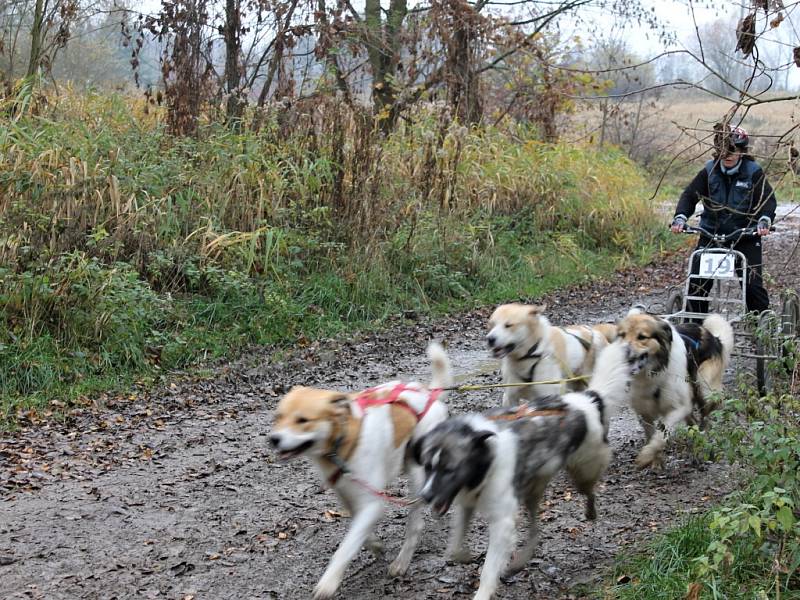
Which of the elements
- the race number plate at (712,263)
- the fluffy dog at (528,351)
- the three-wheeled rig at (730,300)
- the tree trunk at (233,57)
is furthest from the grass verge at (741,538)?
the tree trunk at (233,57)

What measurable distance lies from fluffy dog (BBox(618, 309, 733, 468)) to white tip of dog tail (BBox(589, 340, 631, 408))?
0.43m

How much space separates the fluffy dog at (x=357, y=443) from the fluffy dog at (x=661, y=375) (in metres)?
1.66

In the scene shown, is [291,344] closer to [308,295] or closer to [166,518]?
[308,295]

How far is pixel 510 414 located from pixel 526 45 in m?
13.1

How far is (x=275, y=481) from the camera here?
567cm

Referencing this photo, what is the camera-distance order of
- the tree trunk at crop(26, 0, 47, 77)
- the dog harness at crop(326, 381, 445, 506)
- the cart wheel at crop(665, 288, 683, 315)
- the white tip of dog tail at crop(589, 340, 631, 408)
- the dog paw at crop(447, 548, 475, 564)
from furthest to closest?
1. the tree trunk at crop(26, 0, 47, 77)
2. the cart wheel at crop(665, 288, 683, 315)
3. the white tip of dog tail at crop(589, 340, 631, 408)
4. the dog paw at crop(447, 548, 475, 564)
5. the dog harness at crop(326, 381, 445, 506)

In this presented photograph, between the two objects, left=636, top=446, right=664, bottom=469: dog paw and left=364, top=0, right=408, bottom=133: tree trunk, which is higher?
left=364, top=0, right=408, bottom=133: tree trunk

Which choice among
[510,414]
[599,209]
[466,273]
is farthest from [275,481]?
[599,209]

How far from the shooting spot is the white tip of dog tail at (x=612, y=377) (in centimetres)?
455

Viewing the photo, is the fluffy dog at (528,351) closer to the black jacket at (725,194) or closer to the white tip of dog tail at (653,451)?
the white tip of dog tail at (653,451)

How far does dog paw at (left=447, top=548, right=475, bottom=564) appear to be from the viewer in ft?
13.4

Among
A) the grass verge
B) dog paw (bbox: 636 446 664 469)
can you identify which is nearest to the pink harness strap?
the grass verge

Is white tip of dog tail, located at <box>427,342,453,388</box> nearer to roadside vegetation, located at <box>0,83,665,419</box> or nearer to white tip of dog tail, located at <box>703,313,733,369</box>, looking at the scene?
white tip of dog tail, located at <box>703,313,733,369</box>

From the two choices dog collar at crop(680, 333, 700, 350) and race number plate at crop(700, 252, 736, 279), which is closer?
dog collar at crop(680, 333, 700, 350)
